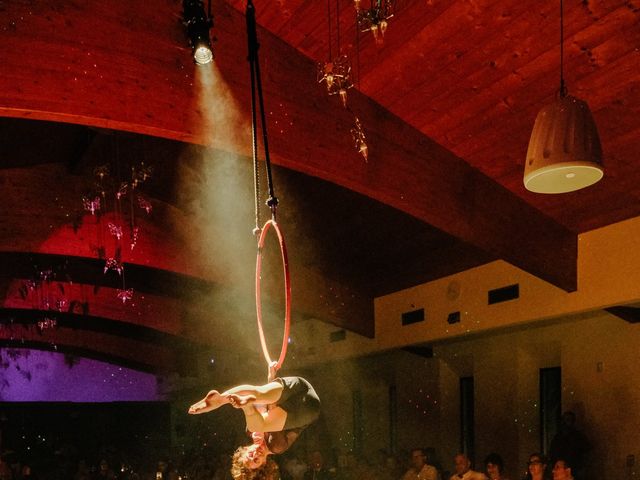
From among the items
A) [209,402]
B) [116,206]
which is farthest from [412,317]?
[209,402]

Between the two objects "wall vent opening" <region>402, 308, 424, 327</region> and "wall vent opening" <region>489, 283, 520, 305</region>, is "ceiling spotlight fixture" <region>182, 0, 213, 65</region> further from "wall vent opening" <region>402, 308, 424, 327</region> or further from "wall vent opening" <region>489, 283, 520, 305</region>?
"wall vent opening" <region>402, 308, 424, 327</region>

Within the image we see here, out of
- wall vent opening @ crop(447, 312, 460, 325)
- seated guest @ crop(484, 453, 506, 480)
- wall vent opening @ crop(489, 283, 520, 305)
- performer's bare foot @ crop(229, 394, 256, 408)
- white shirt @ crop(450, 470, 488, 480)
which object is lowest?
white shirt @ crop(450, 470, 488, 480)

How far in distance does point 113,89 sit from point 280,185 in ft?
12.4

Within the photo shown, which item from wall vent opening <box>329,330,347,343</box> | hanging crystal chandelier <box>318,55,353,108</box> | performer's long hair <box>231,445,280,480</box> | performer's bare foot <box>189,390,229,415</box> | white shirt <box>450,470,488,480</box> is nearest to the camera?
performer's bare foot <box>189,390,229,415</box>

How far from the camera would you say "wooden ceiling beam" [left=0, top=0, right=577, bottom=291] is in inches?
167

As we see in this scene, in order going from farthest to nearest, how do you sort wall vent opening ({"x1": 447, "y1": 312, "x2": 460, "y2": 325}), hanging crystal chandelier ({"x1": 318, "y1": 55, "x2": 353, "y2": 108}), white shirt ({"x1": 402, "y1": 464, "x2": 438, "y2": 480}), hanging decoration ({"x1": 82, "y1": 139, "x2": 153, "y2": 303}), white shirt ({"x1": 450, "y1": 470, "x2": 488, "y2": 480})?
wall vent opening ({"x1": 447, "y1": 312, "x2": 460, "y2": 325}), white shirt ({"x1": 402, "y1": 464, "x2": 438, "y2": 480}), hanging decoration ({"x1": 82, "y1": 139, "x2": 153, "y2": 303}), white shirt ({"x1": 450, "y1": 470, "x2": 488, "y2": 480}), hanging crystal chandelier ({"x1": 318, "y1": 55, "x2": 353, "y2": 108})

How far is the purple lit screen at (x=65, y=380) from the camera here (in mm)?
18375

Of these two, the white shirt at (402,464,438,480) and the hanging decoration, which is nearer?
the hanging decoration

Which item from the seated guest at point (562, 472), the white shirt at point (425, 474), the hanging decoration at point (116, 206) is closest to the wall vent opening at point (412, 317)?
the white shirt at point (425, 474)

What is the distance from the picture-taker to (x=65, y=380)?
62.4 ft

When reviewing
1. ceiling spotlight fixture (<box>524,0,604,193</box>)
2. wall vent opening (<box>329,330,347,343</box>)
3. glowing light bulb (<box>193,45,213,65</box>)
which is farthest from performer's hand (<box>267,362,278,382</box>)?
wall vent opening (<box>329,330,347,343</box>)

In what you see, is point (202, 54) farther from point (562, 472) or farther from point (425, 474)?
point (425, 474)

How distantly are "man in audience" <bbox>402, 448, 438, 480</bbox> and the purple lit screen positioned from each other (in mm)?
13013

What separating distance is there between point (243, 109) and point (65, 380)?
16.1 meters
